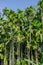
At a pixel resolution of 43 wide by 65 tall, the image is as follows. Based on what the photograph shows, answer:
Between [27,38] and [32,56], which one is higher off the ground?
[27,38]

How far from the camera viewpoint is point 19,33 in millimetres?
40875

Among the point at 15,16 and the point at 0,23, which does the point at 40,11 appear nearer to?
the point at 15,16

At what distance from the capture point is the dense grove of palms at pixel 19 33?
40.5 m

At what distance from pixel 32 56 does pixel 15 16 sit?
23.7ft

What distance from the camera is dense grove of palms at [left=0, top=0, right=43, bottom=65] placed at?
40.5m

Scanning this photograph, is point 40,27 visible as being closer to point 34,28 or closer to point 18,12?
point 34,28

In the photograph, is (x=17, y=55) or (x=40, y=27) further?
(x=17, y=55)

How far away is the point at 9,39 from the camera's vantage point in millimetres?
40625

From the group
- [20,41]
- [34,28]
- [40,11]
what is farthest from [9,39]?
[40,11]

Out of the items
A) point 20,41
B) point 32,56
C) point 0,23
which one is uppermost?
point 0,23

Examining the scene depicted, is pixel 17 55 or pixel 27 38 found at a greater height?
pixel 27 38

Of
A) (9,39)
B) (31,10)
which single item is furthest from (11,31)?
(31,10)

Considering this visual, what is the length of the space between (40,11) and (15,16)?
4208mm

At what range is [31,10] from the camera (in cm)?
4134
